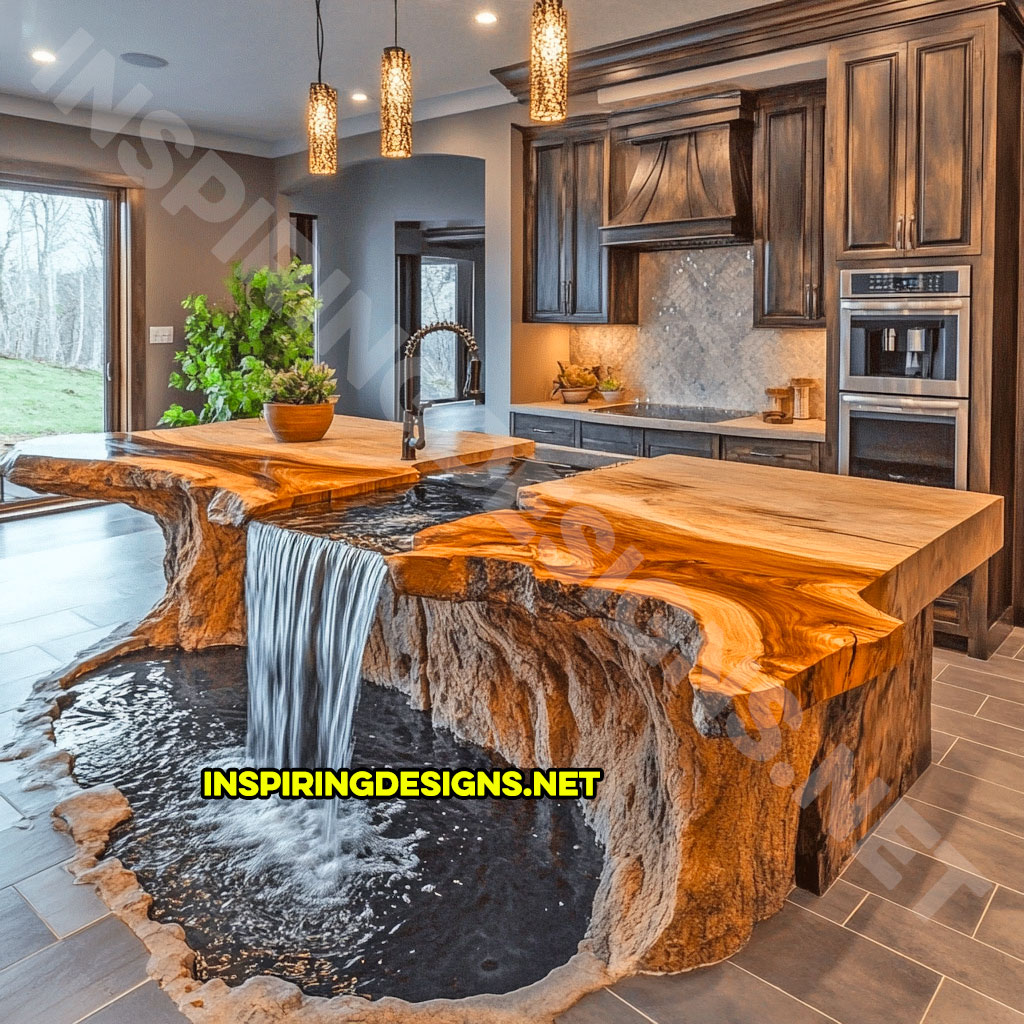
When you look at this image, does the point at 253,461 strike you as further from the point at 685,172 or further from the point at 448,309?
the point at 448,309

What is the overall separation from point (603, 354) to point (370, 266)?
10.2 feet

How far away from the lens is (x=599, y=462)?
13.2 ft

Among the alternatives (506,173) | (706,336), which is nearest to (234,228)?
(506,173)

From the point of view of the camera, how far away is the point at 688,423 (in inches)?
186

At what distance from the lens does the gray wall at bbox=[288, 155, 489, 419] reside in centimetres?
795

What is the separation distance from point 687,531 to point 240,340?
543 centimetres

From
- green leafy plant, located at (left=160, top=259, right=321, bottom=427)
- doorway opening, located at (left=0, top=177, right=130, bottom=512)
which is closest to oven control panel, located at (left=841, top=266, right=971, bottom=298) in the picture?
green leafy plant, located at (left=160, top=259, right=321, bottom=427)

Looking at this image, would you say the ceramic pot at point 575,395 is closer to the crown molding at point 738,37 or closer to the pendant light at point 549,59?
the crown molding at point 738,37

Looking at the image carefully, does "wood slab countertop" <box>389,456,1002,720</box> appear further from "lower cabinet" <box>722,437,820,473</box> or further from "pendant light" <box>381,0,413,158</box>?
"lower cabinet" <box>722,437,820,473</box>

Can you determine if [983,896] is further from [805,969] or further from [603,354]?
[603,354]

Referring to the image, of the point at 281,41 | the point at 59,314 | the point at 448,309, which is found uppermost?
the point at 281,41

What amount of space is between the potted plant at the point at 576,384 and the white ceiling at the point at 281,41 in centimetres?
169

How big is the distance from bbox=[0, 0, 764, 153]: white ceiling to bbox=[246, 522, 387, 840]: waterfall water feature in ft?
9.32

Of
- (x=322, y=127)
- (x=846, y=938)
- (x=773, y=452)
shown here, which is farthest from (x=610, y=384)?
(x=846, y=938)
